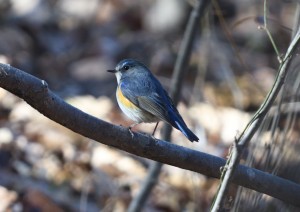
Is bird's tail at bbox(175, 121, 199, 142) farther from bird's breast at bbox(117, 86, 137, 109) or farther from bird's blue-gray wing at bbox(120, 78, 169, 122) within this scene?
bird's breast at bbox(117, 86, 137, 109)

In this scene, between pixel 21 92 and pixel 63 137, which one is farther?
pixel 63 137

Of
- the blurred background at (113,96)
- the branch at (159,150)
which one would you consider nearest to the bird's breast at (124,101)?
the blurred background at (113,96)

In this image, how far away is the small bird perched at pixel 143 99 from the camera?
14.0ft

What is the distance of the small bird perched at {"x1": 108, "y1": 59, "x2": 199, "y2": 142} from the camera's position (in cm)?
428

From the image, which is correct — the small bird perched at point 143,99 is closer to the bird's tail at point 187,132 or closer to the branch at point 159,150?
the bird's tail at point 187,132

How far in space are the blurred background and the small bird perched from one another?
0.60 meters

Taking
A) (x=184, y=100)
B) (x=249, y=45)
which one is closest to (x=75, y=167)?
(x=184, y=100)

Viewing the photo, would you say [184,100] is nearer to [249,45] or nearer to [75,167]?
[75,167]

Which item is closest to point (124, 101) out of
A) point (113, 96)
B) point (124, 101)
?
point (124, 101)

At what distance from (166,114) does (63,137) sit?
2601 mm

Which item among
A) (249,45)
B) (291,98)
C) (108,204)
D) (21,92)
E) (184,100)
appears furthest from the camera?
(249,45)

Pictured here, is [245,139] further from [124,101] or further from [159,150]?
[124,101]

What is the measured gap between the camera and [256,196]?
3807 mm

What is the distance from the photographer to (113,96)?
8078 mm
